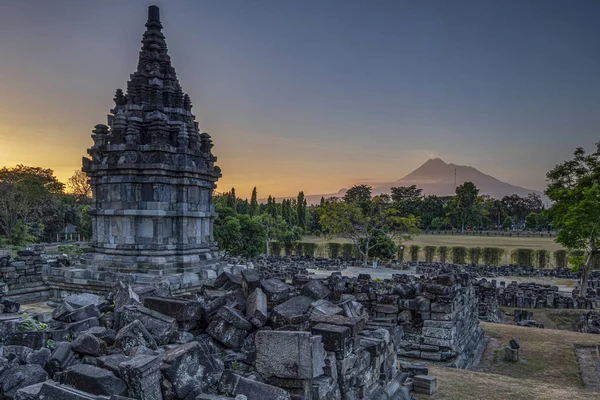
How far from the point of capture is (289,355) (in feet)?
12.9

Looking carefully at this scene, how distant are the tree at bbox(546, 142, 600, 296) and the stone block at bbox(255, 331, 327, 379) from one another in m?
24.9

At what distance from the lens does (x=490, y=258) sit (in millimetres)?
45531

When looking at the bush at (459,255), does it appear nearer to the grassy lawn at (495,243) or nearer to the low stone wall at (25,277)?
the grassy lawn at (495,243)

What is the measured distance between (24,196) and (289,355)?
4952 centimetres

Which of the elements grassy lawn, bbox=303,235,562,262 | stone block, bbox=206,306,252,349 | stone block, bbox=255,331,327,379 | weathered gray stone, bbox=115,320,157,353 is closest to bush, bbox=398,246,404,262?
grassy lawn, bbox=303,235,562,262

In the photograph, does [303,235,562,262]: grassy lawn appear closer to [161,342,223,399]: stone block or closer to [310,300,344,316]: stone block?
[310,300,344,316]: stone block

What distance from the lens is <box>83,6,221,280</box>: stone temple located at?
11516 mm

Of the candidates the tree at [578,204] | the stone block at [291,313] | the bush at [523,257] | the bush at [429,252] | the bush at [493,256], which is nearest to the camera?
the stone block at [291,313]

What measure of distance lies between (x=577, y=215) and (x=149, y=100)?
923 inches

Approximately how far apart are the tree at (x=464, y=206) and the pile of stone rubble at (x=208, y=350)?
7903cm

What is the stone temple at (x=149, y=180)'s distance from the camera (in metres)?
11.5

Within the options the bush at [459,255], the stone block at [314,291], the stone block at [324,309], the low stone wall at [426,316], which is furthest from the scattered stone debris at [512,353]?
the bush at [459,255]

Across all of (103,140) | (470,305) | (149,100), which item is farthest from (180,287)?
(470,305)

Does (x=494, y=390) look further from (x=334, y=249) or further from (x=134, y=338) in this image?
(x=334, y=249)
